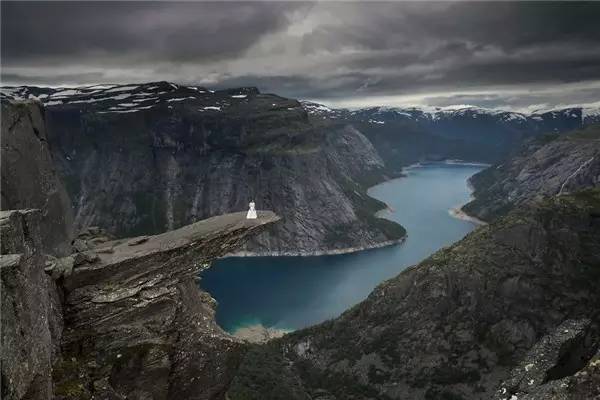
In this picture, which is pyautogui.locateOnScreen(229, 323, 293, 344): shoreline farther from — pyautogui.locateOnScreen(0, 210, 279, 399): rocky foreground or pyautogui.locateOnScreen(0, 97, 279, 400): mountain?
pyautogui.locateOnScreen(0, 210, 279, 399): rocky foreground

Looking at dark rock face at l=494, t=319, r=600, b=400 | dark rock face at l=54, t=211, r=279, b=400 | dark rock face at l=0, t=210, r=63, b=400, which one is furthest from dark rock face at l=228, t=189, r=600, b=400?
dark rock face at l=0, t=210, r=63, b=400

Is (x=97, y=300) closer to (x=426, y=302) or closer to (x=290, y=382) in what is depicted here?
(x=290, y=382)

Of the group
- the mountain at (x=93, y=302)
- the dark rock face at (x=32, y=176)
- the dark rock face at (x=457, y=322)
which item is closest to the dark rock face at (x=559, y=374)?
the mountain at (x=93, y=302)

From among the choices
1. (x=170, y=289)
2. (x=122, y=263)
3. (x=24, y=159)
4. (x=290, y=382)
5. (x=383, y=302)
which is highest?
(x=24, y=159)

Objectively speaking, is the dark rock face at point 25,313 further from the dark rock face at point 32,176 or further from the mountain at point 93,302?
the dark rock face at point 32,176

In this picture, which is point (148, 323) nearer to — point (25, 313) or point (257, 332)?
point (25, 313)

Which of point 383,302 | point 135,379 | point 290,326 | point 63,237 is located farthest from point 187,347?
point 290,326

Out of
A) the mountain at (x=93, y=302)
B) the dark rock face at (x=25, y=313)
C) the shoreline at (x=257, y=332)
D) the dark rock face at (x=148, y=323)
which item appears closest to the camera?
the dark rock face at (x=25, y=313)
